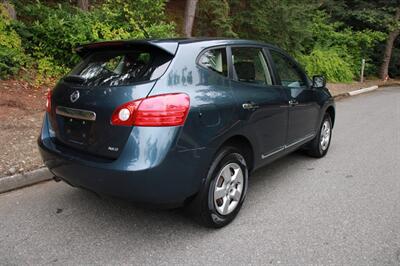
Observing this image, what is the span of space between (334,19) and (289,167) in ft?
56.9

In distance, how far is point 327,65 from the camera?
53.3ft

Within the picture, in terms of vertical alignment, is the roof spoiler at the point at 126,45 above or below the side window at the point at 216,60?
above

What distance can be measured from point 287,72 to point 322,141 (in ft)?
4.86

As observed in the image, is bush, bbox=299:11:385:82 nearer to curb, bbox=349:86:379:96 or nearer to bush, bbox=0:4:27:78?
curb, bbox=349:86:379:96

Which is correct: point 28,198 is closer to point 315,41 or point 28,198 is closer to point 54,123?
point 54,123

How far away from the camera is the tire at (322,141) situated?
17.6ft

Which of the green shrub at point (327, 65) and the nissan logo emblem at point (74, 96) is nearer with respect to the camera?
the nissan logo emblem at point (74, 96)

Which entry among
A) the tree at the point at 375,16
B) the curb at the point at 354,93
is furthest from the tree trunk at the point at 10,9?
the tree at the point at 375,16

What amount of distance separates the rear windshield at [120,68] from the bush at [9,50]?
434cm

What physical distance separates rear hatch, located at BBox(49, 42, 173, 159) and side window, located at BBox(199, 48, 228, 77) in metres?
0.37

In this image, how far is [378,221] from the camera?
11.7 feet

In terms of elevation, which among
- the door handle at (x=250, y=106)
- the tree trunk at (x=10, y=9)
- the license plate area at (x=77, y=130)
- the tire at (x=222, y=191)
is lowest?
the tire at (x=222, y=191)

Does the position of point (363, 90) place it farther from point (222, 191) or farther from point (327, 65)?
point (222, 191)

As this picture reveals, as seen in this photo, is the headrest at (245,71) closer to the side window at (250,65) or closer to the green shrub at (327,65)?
the side window at (250,65)
